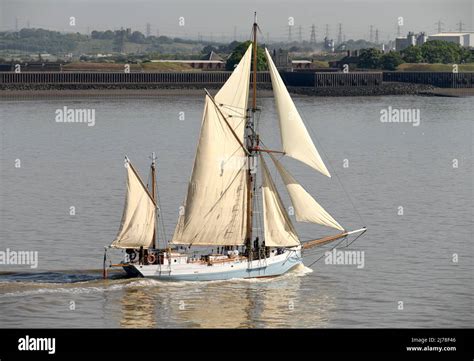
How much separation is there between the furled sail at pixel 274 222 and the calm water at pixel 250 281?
159 centimetres

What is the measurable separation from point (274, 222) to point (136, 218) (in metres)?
6.11

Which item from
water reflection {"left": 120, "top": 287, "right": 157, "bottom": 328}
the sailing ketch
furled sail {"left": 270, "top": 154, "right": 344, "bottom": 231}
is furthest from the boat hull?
furled sail {"left": 270, "top": 154, "right": 344, "bottom": 231}

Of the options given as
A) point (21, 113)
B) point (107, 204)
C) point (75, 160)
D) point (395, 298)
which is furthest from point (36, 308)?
point (21, 113)

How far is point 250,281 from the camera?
179 ft

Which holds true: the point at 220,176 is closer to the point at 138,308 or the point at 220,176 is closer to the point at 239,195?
the point at 239,195

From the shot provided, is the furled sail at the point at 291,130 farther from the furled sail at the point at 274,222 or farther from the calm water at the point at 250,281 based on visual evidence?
the calm water at the point at 250,281

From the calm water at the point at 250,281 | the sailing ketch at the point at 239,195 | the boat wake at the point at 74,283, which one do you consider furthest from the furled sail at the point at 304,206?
the boat wake at the point at 74,283

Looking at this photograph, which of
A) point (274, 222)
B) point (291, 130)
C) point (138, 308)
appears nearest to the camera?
point (138, 308)

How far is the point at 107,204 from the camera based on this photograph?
71.9 m

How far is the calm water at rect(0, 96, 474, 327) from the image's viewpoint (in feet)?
163

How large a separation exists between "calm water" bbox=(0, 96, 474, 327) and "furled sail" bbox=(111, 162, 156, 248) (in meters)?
1.68

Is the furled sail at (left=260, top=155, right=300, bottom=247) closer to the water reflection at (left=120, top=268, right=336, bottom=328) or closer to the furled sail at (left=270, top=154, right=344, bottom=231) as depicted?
the furled sail at (left=270, top=154, right=344, bottom=231)

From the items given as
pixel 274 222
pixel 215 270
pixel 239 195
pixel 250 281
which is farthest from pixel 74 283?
pixel 274 222
